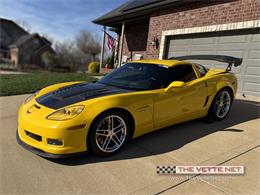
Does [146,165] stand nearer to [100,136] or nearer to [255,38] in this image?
[100,136]

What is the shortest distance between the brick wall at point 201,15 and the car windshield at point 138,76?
4927mm

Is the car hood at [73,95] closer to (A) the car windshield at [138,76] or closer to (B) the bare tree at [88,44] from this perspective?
(A) the car windshield at [138,76]

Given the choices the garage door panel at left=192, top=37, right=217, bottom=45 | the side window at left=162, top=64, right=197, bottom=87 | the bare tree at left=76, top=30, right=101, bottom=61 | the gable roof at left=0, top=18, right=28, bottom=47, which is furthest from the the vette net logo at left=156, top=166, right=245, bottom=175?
the gable roof at left=0, top=18, right=28, bottom=47

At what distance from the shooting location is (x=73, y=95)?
3115 mm

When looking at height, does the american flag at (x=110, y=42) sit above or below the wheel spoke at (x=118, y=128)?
above

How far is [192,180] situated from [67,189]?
52.9 inches

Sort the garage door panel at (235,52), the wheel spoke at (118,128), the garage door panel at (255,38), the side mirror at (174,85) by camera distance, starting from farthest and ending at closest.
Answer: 1. the garage door panel at (235,52)
2. the garage door panel at (255,38)
3. the side mirror at (174,85)
4. the wheel spoke at (118,128)

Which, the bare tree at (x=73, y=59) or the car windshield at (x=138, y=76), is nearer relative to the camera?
the car windshield at (x=138, y=76)

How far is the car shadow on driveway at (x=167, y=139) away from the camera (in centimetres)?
285

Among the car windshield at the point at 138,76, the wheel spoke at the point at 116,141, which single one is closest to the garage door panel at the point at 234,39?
the car windshield at the point at 138,76

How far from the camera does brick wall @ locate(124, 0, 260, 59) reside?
7074 mm

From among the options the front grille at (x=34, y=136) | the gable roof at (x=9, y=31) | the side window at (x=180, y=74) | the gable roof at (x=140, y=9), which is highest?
the gable roof at (x=9, y=31)

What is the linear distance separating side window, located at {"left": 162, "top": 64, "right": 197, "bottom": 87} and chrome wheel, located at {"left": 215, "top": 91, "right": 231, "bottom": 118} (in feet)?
2.69

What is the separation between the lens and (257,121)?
4.52m
